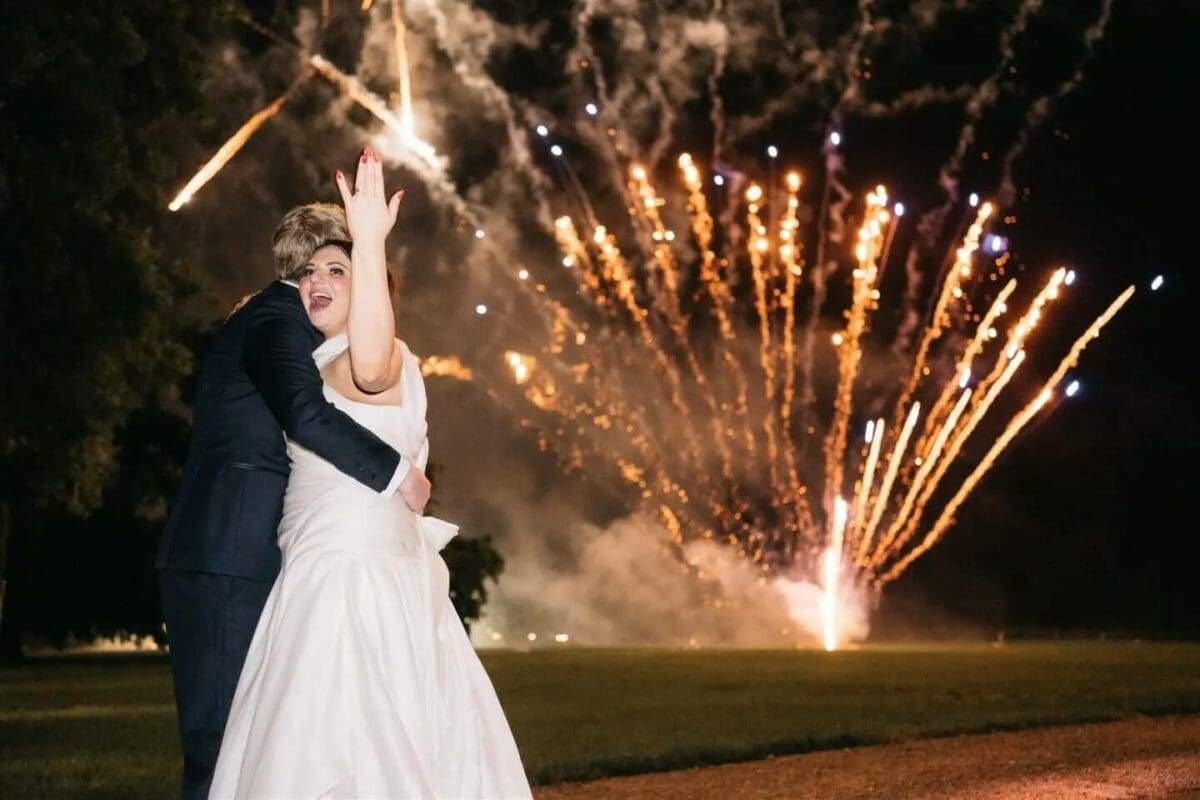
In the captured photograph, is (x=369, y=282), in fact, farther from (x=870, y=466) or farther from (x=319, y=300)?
(x=870, y=466)

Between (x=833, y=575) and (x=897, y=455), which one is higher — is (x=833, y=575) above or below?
below

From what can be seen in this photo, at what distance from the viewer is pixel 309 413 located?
4730mm

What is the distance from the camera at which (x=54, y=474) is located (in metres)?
20.3

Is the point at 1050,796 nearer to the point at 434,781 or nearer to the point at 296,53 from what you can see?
the point at 434,781

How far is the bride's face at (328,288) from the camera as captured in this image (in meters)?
5.00

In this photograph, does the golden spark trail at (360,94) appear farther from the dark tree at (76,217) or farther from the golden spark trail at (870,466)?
the golden spark trail at (870,466)

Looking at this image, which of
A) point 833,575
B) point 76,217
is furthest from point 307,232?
point 833,575

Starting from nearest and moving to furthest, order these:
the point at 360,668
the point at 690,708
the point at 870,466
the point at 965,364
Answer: the point at 360,668 → the point at 690,708 → the point at 965,364 → the point at 870,466

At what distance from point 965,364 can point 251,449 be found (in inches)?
927

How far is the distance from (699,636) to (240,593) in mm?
47273

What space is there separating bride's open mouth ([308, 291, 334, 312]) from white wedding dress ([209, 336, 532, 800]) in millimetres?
131

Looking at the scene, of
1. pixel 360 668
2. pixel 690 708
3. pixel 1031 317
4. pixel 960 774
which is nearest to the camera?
pixel 360 668

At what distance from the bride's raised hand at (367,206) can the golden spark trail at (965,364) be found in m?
21.8

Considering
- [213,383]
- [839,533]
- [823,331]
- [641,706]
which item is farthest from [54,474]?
[823,331]
